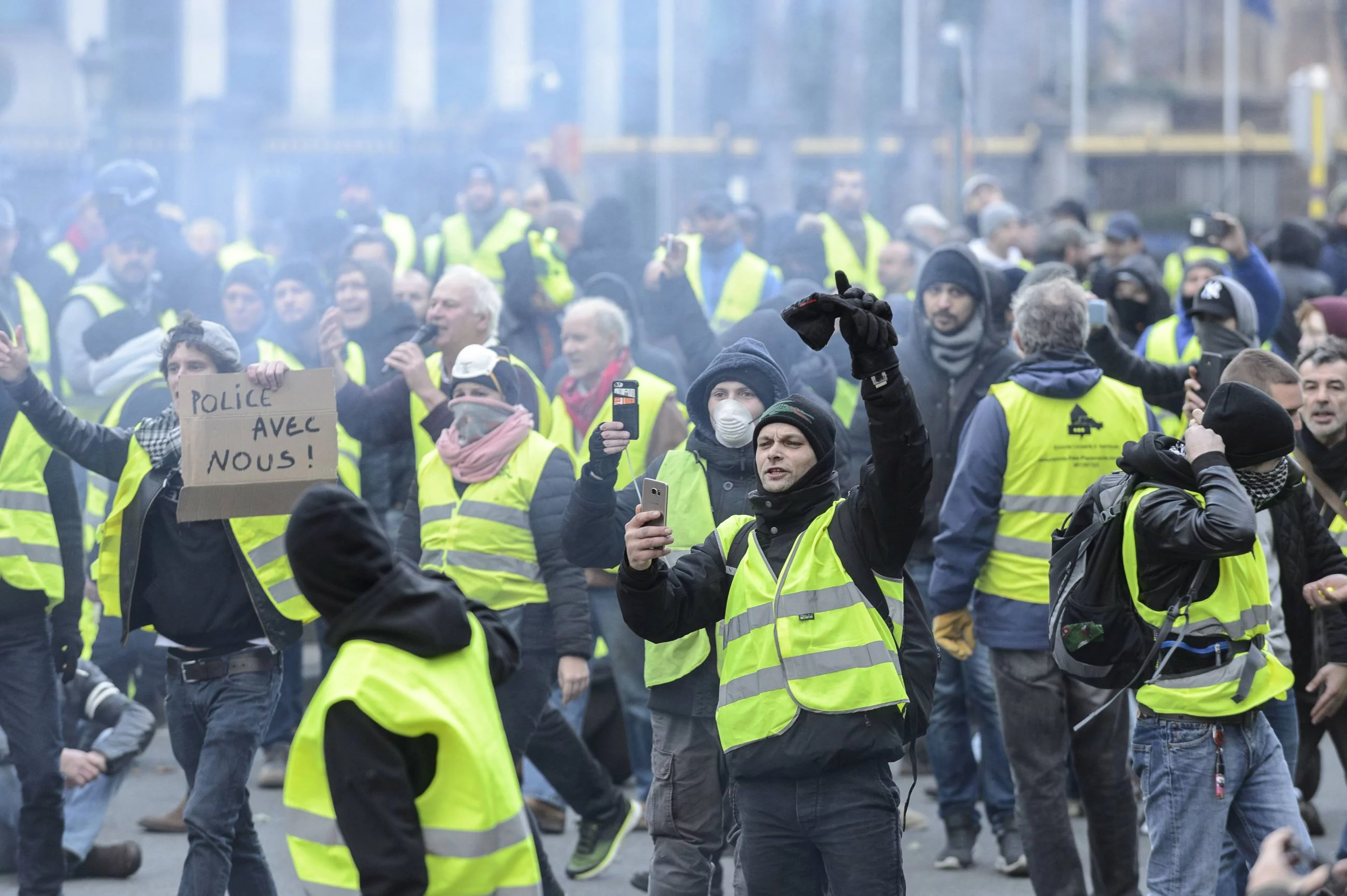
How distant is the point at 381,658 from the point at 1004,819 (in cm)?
380

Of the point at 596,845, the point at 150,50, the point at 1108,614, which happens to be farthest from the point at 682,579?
the point at 150,50

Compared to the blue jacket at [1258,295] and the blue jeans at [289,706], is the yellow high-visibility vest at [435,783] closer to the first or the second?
the blue jeans at [289,706]

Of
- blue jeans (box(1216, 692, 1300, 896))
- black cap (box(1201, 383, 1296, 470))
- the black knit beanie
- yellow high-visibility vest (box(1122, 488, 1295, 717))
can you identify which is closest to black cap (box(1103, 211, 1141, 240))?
blue jeans (box(1216, 692, 1300, 896))

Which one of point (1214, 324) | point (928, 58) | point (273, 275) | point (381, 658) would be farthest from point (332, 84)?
point (381, 658)

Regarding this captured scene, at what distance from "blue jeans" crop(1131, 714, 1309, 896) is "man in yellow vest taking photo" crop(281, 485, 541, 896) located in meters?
1.89

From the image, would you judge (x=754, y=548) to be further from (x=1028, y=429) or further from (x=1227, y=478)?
(x=1028, y=429)

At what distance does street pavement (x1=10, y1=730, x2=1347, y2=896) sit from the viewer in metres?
6.05

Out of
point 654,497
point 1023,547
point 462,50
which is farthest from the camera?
point 462,50

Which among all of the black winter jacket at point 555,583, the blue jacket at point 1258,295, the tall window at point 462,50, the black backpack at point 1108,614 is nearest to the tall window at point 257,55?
the tall window at point 462,50

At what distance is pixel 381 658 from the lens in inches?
121

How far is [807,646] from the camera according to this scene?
400 centimetres

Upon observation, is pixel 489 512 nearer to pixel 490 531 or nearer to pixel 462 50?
pixel 490 531

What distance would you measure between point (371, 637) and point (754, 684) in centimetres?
124

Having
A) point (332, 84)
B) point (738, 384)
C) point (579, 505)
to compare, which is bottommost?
point (579, 505)
